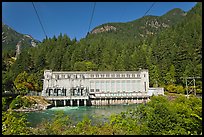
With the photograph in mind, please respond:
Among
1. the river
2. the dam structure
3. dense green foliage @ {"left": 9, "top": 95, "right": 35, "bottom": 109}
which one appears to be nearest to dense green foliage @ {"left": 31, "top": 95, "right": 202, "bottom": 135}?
the river

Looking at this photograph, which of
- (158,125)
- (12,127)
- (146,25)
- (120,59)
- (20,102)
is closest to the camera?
(12,127)

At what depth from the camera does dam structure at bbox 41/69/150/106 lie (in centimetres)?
3675

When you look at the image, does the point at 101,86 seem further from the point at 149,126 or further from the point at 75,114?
the point at 149,126

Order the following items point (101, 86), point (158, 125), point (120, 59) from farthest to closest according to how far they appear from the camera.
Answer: point (120, 59)
point (101, 86)
point (158, 125)

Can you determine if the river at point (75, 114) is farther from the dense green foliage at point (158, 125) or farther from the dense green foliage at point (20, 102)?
the dense green foliage at point (158, 125)

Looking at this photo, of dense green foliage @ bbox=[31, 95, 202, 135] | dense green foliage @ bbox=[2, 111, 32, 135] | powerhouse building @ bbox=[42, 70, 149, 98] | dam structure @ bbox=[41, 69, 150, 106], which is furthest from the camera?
powerhouse building @ bbox=[42, 70, 149, 98]

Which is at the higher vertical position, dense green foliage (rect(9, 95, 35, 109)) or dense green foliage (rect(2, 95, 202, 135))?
dense green foliage (rect(2, 95, 202, 135))

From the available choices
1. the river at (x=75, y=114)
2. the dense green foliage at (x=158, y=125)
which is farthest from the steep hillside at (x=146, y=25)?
the dense green foliage at (x=158, y=125)

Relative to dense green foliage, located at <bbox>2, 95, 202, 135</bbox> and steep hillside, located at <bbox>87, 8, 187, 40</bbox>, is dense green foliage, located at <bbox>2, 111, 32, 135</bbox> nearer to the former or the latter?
dense green foliage, located at <bbox>2, 95, 202, 135</bbox>

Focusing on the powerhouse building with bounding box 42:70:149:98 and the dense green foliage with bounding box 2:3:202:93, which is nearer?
the dense green foliage with bounding box 2:3:202:93

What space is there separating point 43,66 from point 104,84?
15051mm

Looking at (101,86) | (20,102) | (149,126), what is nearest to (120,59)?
(101,86)

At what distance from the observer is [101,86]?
3853 centimetres

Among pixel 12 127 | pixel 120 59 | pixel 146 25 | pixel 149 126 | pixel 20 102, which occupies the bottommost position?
pixel 20 102
